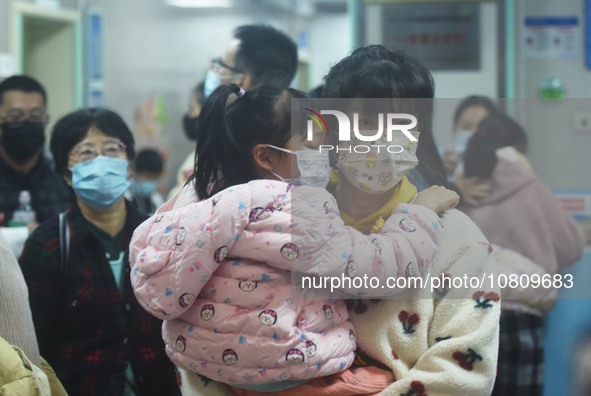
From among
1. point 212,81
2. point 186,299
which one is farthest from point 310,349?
point 212,81

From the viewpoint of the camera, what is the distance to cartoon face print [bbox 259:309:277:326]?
1.54m

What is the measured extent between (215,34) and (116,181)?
19.4ft

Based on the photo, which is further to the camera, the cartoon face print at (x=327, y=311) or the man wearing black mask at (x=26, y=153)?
the man wearing black mask at (x=26, y=153)

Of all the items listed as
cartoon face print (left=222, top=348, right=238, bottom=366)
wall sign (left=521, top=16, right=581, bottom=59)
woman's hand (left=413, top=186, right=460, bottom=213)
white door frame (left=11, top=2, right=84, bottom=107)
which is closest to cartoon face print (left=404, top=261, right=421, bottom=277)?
woman's hand (left=413, top=186, right=460, bottom=213)

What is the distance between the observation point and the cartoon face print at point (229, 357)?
5.12ft

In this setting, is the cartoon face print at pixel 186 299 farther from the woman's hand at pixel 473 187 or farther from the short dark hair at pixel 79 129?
the short dark hair at pixel 79 129

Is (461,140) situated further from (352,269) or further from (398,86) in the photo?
(352,269)

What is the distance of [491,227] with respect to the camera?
5.65 feet

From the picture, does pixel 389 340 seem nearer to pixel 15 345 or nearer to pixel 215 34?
pixel 15 345

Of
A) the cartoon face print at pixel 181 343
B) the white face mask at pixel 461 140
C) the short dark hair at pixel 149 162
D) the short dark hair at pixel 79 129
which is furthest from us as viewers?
the short dark hair at pixel 149 162

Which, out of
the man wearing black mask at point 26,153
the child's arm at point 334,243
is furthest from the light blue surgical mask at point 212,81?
the child's arm at point 334,243

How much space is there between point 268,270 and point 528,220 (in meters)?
0.66

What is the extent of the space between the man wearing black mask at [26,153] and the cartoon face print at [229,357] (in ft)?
5.91

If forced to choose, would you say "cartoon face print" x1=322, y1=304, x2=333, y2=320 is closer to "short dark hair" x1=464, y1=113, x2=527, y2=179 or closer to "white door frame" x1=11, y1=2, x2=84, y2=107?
"short dark hair" x1=464, y1=113, x2=527, y2=179
